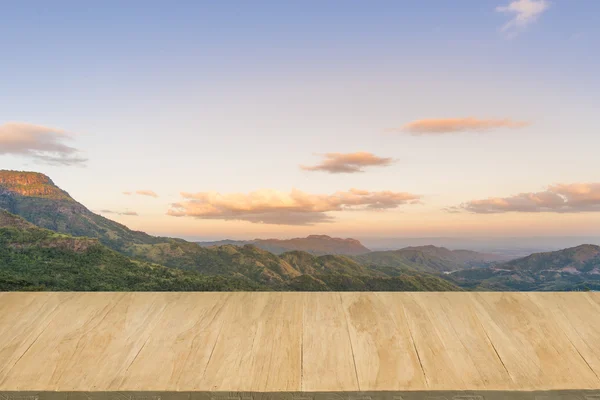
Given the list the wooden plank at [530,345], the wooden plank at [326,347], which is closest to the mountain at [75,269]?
the wooden plank at [326,347]

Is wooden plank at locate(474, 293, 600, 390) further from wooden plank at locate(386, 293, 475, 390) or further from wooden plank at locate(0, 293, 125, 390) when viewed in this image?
wooden plank at locate(0, 293, 125, 390)

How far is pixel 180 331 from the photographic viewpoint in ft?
12.9

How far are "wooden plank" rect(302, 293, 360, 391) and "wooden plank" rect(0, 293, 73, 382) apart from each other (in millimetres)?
2421

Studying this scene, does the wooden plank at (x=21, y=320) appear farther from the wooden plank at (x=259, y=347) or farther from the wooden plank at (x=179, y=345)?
the wooden plank at (x=259, y=347)

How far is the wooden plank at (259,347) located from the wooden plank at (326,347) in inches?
3.1

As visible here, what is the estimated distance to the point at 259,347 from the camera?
3766mm

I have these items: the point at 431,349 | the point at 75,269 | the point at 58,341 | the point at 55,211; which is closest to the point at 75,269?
the point at 75,269

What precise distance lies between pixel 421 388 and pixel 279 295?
1.61m

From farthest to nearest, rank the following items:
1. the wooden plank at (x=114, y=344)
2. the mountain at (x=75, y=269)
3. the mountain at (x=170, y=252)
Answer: the mountain at (x=170, y=252)
the mountain at (x=75, y=269)
the wooden plank at (x=114, y=344)

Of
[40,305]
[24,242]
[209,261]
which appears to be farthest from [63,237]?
[40,305]

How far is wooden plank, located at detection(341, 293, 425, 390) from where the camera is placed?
3.47 m

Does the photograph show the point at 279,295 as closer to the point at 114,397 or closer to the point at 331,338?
the point at 331,338

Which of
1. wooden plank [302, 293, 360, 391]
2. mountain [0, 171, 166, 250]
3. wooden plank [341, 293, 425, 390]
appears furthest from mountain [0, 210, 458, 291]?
wooden plank [341, 293, 425, 390]

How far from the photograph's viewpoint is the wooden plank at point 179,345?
346 centimetres
